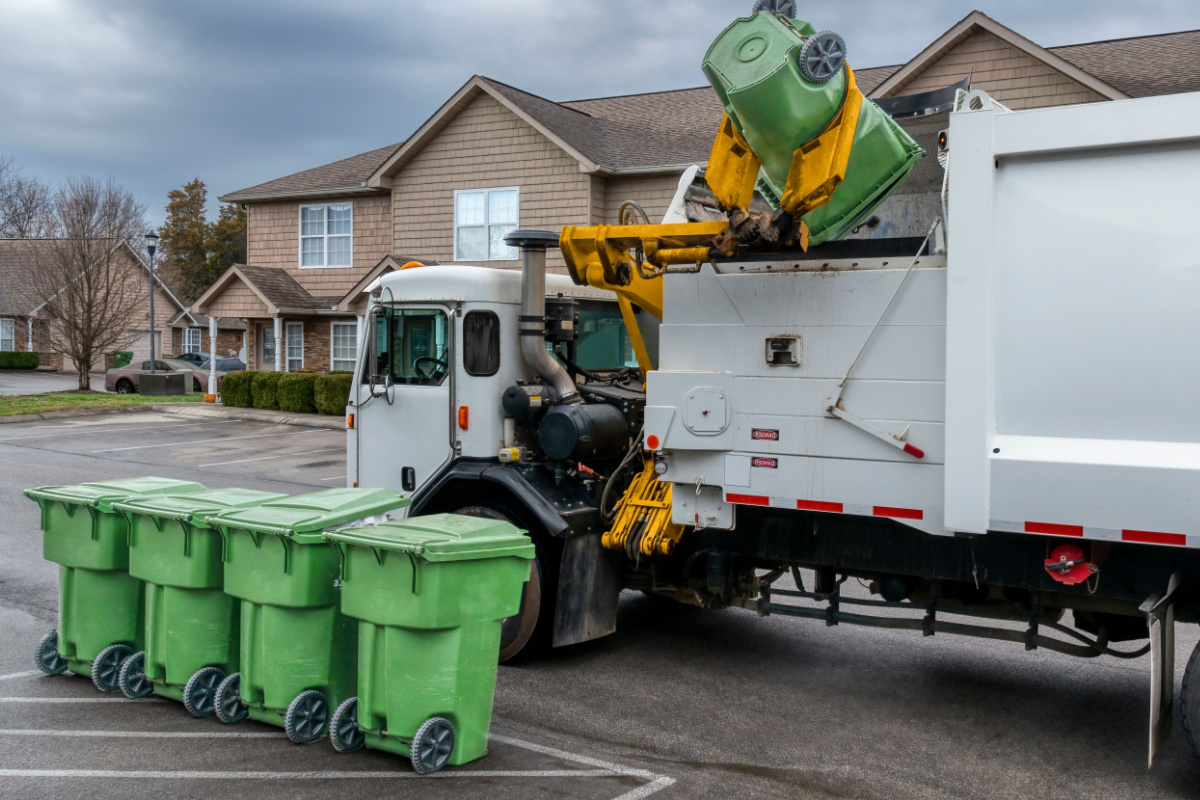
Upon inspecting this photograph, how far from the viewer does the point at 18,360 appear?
4481 cm

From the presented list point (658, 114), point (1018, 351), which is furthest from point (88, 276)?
point (1018, 351)

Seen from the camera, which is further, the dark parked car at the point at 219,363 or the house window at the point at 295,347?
the dark parked car at the point at 219,363

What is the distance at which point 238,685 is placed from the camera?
563 centimetres

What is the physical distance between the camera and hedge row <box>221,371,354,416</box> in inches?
854

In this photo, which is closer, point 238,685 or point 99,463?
point 238,685

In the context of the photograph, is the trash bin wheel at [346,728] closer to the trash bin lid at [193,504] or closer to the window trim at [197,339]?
the trash bin lid at [193,504]

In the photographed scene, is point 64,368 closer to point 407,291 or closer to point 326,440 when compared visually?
point 326,440

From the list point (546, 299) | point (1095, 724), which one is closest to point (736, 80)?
point (546, 299)

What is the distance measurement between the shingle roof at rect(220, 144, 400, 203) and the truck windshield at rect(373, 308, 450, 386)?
17.8 meters

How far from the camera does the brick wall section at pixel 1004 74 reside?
55.4ft

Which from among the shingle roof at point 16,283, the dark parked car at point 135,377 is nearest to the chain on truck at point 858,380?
the dark parked car at point 135,377

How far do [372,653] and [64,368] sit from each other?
46940mm

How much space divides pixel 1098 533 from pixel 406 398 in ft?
14.3

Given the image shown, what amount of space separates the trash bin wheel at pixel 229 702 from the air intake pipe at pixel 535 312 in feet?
8.51
